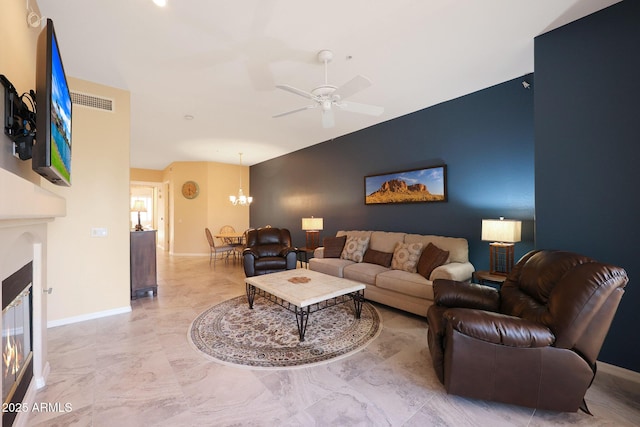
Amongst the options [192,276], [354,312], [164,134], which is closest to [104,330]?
[192,276]

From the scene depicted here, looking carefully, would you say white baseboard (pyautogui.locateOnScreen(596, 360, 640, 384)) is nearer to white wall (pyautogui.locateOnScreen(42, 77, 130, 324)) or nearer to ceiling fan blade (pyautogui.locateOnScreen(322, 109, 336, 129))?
ceiling fan blade (pyautogui.locateOnScreen(322, 109, 336, 129))

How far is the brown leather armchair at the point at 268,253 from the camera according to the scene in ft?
14.1

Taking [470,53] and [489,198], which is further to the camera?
[489,198]

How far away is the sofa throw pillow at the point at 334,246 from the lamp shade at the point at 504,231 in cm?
232

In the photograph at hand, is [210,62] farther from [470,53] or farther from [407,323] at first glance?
[407,323]

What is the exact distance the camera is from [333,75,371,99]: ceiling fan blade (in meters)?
2.26

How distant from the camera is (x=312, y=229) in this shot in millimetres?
5703

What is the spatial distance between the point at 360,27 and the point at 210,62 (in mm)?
1609

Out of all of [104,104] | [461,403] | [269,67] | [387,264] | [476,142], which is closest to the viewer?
[461,403]

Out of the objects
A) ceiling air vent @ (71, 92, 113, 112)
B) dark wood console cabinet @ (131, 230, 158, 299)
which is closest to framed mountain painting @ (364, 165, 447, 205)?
dark wood console cabinet @ (131, 230, 158, 299)

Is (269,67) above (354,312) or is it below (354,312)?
above

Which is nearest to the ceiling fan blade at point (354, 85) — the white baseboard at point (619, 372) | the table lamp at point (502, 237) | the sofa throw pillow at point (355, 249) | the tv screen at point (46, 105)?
the tv screen at point (46, 105)

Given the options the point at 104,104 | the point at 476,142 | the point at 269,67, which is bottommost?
the point at 476,142

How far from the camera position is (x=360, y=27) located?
2.33 metres
